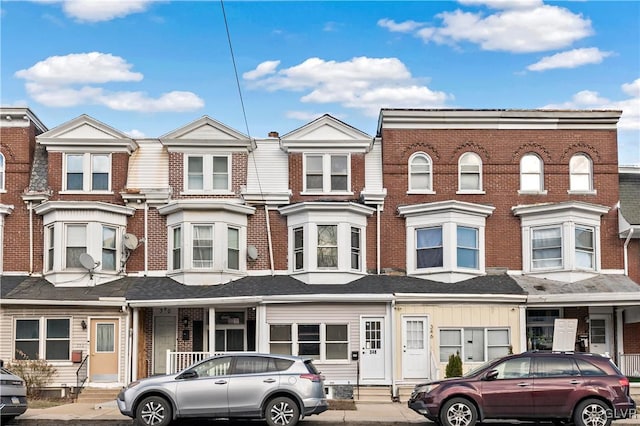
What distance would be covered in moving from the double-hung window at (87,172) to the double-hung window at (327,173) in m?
6.73

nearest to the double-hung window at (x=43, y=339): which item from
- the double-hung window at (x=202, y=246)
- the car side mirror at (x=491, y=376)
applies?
the double-hung window at (x=202, y=246)

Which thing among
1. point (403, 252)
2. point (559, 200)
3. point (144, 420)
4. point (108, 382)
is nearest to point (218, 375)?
point (144, 420)

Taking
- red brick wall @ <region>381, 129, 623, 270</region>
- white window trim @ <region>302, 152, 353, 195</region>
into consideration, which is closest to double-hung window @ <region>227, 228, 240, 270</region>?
white window trim @ <region>302, 152, 353, 195</region>

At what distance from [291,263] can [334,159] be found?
386 cm

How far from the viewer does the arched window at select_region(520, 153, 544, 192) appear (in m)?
29.2

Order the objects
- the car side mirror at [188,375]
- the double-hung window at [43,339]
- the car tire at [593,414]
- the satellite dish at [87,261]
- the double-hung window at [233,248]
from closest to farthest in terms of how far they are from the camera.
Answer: the car tire at [593,414]
the car side mirror at [188,375]
the double-hung window at [43,339]
the satellite dish at [87,261]
the double-hung window at [233,248]

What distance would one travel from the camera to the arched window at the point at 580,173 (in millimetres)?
29172

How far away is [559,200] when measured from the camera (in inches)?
1139

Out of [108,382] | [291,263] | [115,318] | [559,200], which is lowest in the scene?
[108,382]

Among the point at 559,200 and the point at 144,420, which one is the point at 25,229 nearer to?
the point at 144,420

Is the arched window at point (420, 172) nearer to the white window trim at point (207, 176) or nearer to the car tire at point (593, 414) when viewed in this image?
the white window trim at point (207, 176)

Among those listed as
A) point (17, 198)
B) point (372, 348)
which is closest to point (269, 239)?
point (372, 348)

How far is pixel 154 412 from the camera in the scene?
59.6ft

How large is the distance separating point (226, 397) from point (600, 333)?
14.8 meters
